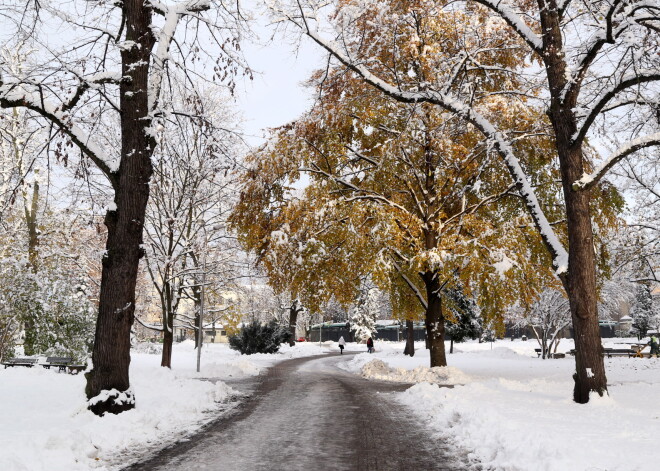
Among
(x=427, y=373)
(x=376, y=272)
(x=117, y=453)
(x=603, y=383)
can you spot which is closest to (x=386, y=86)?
(x=376, y=272)

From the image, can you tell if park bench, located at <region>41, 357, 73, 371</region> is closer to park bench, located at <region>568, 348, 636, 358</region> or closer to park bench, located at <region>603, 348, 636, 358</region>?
park bench, located at <region>568, 348, 636, 358</region>

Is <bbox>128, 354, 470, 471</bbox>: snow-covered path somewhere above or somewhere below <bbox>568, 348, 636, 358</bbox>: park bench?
above

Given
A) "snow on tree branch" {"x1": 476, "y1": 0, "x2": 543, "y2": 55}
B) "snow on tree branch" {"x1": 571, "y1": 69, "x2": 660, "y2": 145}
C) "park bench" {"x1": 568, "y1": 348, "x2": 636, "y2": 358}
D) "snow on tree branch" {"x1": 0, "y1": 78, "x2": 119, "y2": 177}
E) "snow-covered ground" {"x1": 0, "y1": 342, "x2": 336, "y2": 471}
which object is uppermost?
"snow on tree branch" {"x1": 476, "y1": 0, "x2": 543, "y2": 55}

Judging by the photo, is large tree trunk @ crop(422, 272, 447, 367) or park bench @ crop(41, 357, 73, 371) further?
park bench @ crop(41, 357, 73, 371)

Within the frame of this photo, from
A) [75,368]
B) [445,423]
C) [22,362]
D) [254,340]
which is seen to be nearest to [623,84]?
[445,423]

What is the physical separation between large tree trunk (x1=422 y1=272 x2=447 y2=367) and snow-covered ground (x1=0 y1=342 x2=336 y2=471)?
8.07 metres

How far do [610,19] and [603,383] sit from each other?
633cm

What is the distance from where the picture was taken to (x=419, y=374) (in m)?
18.3

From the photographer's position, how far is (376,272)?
49.5ft

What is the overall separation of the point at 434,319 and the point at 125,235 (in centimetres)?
1226

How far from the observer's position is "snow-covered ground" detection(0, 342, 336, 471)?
5.91 metres

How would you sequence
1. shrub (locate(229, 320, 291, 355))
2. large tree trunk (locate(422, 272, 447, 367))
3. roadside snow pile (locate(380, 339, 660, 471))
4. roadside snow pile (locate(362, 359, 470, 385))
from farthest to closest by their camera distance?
shrub (locate(229, 320, 291, 355)), large tree trunk (locate(422, 272, 447, 367)), roadside snow pile (locate(362, 359, 470, 385)), roadside snow pile (locate(380, 339, 660, 471))

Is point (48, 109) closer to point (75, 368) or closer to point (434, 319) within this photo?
point (75, 368)

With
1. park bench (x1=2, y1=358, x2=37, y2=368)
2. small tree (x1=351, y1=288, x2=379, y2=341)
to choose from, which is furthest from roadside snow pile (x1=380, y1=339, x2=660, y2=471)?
small tree (x1=351, y1=288, x2=379, y2=341)
